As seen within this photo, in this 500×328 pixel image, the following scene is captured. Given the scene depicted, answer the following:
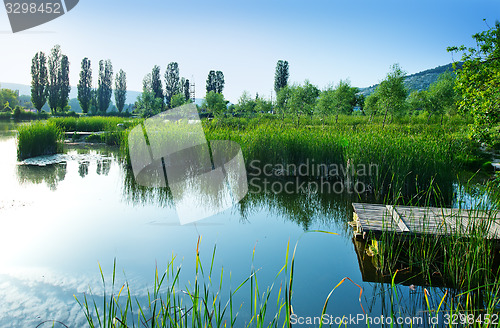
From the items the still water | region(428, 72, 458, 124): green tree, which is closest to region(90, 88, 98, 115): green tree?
region(428, 72, 458, 124): green tree

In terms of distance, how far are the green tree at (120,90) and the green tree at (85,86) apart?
3.97m

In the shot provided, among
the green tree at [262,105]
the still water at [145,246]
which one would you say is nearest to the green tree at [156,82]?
the green tree at [262,105]

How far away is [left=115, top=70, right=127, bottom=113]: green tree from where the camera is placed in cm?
3952

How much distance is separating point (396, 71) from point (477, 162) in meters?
10.7

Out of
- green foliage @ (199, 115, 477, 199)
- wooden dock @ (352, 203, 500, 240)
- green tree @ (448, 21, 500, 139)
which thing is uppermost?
green tree @ (448, 21, 500, 139)

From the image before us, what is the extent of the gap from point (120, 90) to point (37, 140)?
1327 inches

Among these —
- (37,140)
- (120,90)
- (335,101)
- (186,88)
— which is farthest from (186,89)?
(37,140)

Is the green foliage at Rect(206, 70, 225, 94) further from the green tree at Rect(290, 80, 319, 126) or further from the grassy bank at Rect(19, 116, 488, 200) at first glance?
the grassy bank at Rect(19, 116, 488, 200)

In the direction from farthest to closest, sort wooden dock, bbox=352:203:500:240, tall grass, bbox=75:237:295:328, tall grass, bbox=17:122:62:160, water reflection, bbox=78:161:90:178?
1. tall grass, bbox=17:122:62:160
2. water reflection, bbox=78:161:90:178
3. wooden dock, bbox=352:203:500:240
4. tall grass, bbox=75:237:295:328

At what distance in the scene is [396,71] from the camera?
59.4 feet

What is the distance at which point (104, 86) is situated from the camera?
123ft

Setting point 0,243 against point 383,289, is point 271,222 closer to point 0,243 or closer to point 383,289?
point 383,289

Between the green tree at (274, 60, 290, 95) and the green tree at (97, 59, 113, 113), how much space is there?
20.9 metres

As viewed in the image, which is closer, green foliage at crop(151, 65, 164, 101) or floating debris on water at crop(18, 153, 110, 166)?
floating debris on water at crop(18, 153, 110, 166)
